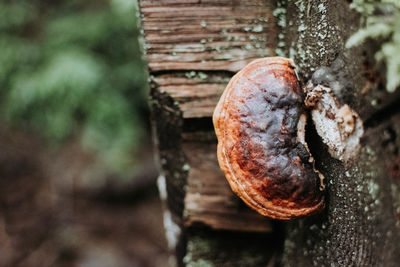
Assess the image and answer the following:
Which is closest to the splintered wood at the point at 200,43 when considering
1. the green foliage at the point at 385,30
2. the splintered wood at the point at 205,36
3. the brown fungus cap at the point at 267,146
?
the splintered wood at the point at 205,36

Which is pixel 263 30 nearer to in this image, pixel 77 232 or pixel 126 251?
pixel 126 251

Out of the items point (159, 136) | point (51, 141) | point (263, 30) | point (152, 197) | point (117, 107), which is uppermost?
point (263, 30)

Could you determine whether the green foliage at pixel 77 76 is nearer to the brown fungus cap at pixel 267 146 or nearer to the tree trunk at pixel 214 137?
the tree trunk at pixel 214 137

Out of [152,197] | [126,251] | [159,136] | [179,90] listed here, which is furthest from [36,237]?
[179,90]

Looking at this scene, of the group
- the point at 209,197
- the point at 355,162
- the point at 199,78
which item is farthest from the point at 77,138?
the point at 355,162

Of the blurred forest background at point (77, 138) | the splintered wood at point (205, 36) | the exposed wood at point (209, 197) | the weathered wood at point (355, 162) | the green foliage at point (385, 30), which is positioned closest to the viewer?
the green foliage at point (385, 30)

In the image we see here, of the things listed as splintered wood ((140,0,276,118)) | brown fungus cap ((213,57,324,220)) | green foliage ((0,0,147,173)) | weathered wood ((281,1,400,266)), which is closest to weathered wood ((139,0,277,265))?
splintered wood ((140,0,276,118))

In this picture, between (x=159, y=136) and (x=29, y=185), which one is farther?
(x=29, y=185)
